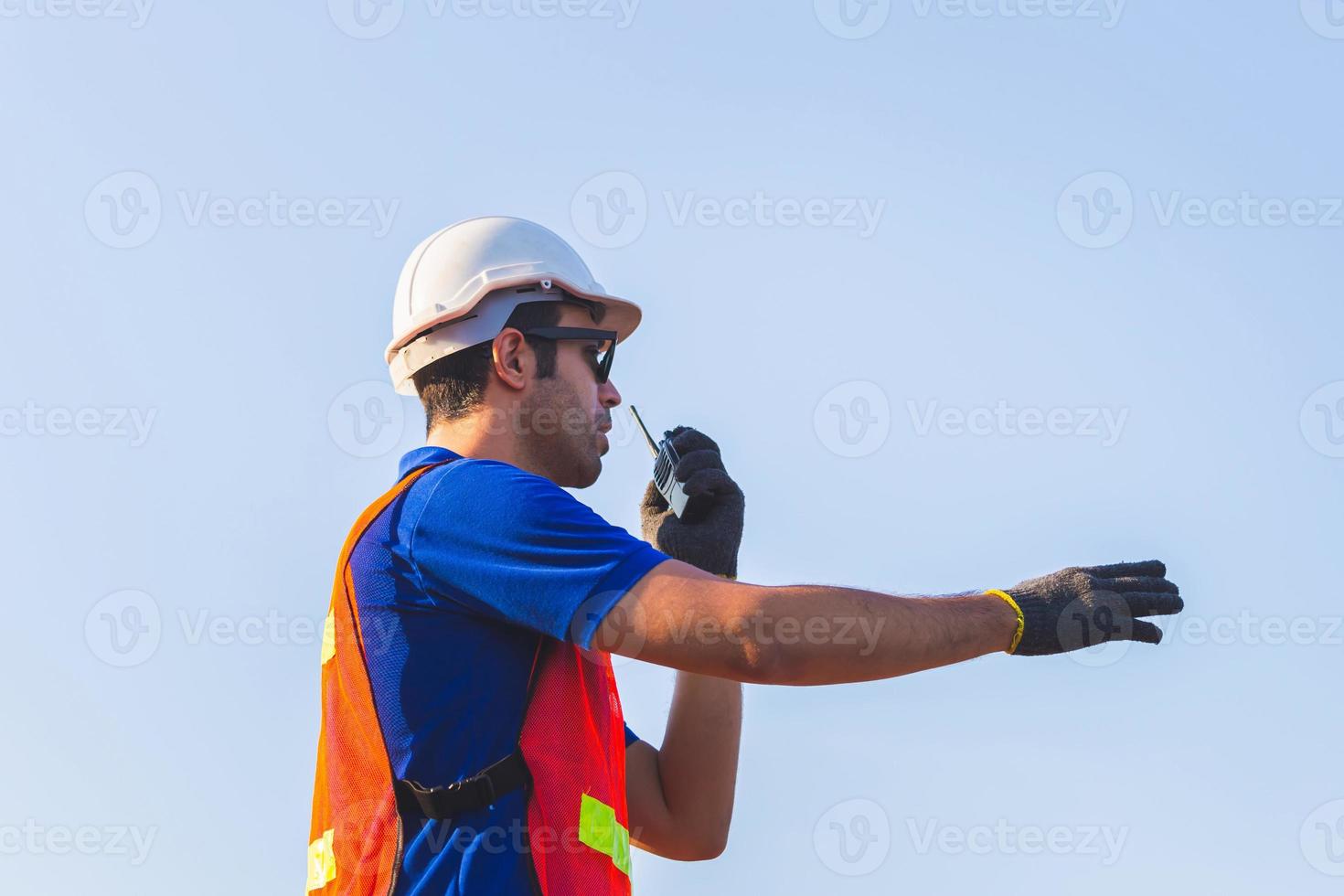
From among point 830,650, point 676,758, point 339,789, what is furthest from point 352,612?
point 676,758

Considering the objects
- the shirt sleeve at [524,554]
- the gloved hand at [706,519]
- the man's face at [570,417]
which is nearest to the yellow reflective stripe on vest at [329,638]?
the shirt sleeve at [524,554]

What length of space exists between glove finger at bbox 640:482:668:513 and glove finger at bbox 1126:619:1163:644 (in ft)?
7.22

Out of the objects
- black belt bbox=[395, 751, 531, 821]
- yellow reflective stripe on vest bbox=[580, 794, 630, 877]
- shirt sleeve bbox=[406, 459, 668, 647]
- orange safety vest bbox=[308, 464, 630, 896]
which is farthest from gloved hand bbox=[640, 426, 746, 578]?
black belt bbox=[395, 751, 531, 821]

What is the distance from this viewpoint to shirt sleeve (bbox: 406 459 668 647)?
408cm

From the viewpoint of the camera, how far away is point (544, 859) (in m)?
4.28

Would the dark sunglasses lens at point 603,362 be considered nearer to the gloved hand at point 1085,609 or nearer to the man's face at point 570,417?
the man's face at point 570,417

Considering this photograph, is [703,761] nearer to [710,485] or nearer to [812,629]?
[710,485]

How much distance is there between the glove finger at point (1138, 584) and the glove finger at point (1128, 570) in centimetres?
4

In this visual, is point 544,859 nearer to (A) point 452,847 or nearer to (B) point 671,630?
(A) point 452,847

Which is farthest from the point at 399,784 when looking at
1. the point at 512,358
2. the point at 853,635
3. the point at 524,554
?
the point at 512,358

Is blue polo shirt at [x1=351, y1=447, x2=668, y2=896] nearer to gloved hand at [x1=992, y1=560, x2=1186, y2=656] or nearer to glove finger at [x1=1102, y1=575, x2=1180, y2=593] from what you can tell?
gloved hand at [x1=992, y1=560, x2=1186, y2=656]

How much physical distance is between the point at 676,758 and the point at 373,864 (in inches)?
69.0

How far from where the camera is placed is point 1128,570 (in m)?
4.52

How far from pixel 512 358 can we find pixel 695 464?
94 cm
